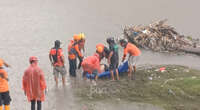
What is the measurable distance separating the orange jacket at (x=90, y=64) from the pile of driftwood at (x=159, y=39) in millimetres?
5623

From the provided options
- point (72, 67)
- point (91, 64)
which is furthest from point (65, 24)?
point (91, 64)

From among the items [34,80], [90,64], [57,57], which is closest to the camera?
[34,80]

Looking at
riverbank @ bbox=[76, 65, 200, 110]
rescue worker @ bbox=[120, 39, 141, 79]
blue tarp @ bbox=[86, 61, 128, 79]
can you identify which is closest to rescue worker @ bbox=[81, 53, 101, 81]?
riverbank @ bbox=[76, 65, 200, 110]

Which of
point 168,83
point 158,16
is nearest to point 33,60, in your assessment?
point 168,83

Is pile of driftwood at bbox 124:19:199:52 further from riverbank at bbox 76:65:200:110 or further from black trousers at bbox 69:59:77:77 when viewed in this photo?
black trousers at bbox 69:59:77:77

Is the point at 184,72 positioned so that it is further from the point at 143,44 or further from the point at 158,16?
the point at 158,16

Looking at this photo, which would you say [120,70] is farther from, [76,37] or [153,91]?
[76,37]

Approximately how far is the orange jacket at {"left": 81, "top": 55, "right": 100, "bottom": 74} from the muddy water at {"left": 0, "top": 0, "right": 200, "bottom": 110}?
1166mm

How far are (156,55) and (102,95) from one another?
5211 mm

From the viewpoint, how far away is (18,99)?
29.1ft

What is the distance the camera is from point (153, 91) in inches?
338

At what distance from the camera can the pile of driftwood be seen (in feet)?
43.9

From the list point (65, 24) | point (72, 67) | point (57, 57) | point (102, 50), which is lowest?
point (72, 67)

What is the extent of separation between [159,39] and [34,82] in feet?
27.7
